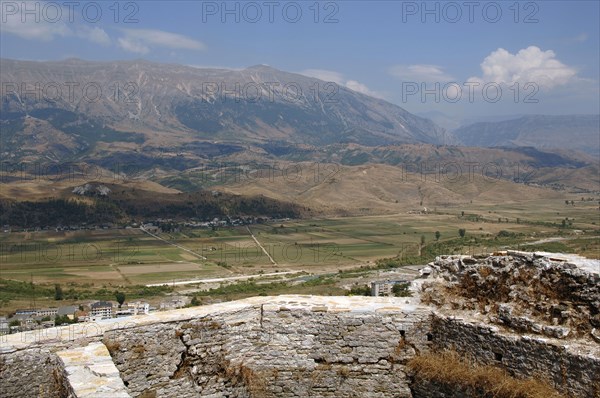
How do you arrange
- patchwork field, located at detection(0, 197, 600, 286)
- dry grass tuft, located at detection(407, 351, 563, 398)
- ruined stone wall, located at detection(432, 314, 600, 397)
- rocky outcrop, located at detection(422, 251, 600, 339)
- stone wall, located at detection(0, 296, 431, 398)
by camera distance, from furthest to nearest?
patchwork field, located at detection(0, 197, 600, 286), stone wall, located at detection(0, 296, 431, 398), rocky outcrop, located at detection(422, 251, 600, 339), dry grass tuft, located at detection(407, 351, 563, 398), ruined stone wall, located at detection(432, 314, 600, 397)

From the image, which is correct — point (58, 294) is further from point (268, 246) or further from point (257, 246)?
point (268, 246)

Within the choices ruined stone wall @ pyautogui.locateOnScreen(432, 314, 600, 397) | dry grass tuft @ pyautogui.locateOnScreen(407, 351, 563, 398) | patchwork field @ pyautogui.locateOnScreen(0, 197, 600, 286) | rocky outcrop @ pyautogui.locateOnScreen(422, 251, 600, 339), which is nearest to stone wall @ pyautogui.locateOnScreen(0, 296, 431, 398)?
dry grass tuft @ pyautogui.locateOnScreen(407, 351, 563, 398)

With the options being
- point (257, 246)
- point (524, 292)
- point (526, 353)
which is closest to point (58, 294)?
point (257, 246)

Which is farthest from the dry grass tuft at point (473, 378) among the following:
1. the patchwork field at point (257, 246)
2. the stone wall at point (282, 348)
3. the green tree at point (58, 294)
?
the green tree at point (58, 294)

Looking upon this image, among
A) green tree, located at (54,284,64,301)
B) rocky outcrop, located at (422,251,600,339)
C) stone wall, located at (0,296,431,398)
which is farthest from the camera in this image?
green tree, located at (54,284,64,301)

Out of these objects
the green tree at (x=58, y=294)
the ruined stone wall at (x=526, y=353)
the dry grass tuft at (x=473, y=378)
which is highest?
the ruined stone wall at (x=526, y=353)

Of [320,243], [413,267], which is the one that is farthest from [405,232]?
[413,267]

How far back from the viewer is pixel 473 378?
8.63 m

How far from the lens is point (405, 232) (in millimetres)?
119812

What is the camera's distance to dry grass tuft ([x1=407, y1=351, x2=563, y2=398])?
313 inches

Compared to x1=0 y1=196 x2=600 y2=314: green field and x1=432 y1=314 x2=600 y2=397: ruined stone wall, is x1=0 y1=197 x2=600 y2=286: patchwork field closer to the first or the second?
x1=0 y1=196 x2=600 y2=314: green field

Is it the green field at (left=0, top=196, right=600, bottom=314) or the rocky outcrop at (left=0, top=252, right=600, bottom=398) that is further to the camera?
the green field at (left=0, top=196, right=600, bottom=314)

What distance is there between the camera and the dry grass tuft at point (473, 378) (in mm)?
7941

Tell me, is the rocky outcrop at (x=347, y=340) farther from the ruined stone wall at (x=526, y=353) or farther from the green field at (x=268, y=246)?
the green field at (x=268, y=246)
